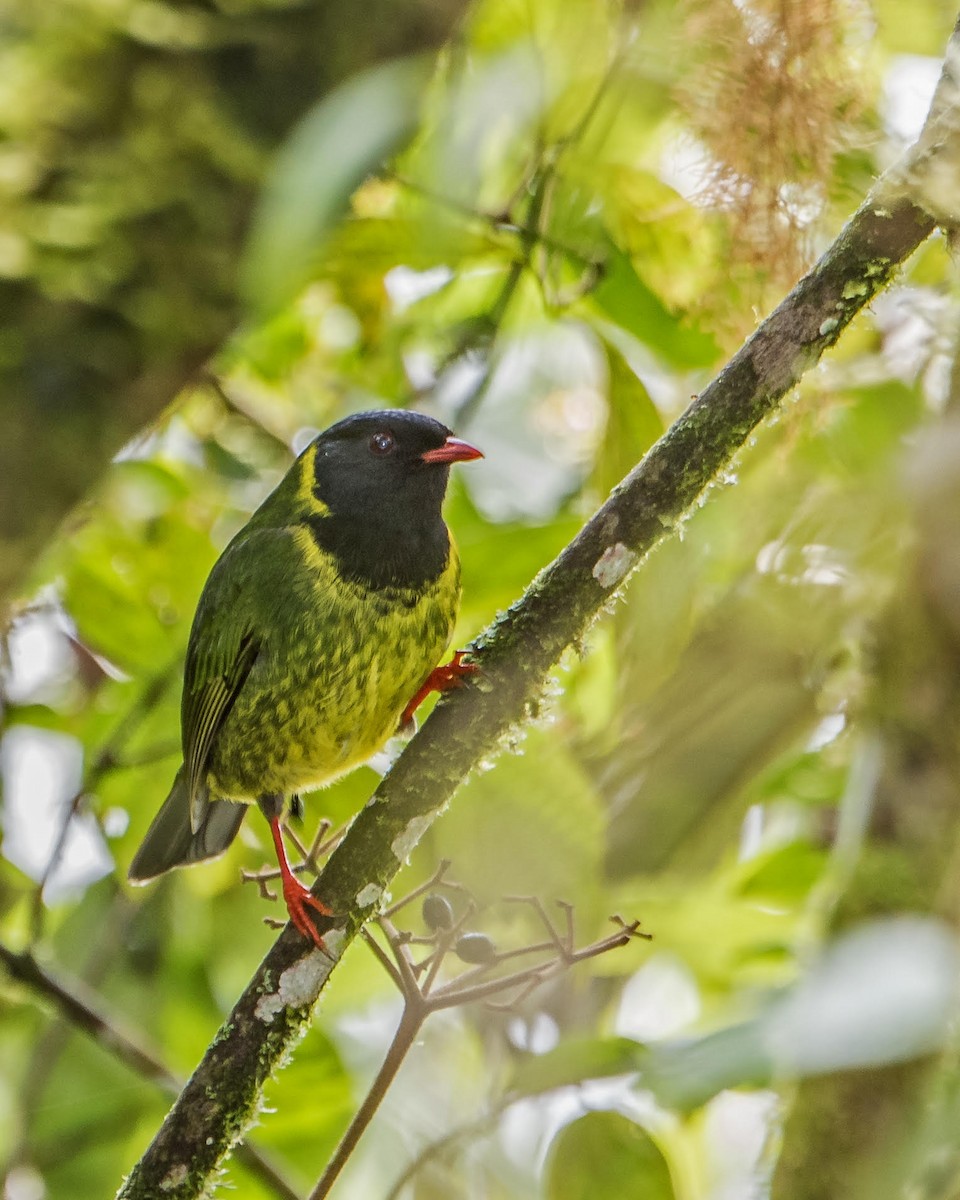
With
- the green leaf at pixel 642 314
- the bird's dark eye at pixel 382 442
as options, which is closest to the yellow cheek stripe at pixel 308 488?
the bird's dark eye at pixel 382 442

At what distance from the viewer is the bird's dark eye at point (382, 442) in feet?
11.4

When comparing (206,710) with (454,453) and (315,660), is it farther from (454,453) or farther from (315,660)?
(454,453)

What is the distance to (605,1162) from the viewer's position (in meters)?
2.33

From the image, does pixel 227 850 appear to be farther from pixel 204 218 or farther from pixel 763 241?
pixel 763 241

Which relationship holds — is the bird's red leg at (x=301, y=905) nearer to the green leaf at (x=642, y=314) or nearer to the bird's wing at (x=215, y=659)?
the bird's wing at (x=215, y=659)

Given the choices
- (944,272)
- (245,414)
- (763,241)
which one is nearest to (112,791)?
(245,414)

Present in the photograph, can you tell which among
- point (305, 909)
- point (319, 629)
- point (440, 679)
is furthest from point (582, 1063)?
point (319, 629)

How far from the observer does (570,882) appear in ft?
8.50

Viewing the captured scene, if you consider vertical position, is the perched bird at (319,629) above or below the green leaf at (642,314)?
below

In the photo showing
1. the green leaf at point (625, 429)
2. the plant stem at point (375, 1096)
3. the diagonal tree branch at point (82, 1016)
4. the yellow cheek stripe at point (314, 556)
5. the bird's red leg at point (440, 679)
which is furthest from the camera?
the yellow cheek stripe at point (314, 556)

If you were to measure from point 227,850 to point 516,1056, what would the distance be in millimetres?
1043

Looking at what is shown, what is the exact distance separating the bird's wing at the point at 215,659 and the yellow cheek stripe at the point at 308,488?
0.70 feet

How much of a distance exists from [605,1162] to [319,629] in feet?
4.37

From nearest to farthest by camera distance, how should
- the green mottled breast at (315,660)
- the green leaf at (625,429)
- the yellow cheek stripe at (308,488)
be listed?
the green leaf at (625,429) < the green mottled breast at (315,660) < the yellow cheek stripe at (308,488)
